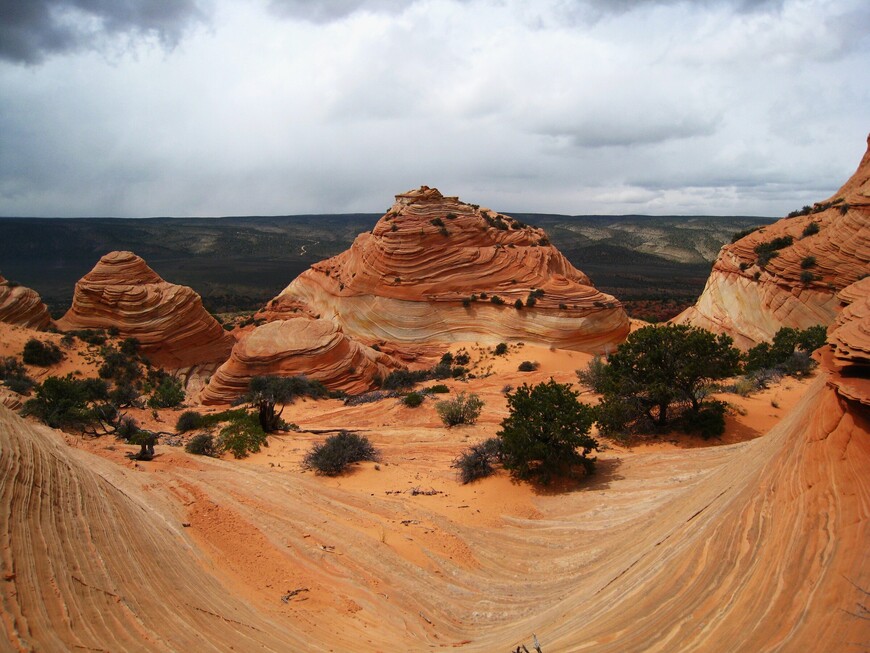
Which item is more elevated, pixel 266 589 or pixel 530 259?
pixel 530 259

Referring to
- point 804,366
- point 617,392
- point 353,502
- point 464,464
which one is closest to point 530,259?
point 804,366

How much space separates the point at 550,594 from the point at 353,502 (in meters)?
3.98

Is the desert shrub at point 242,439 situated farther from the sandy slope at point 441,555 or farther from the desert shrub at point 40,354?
the desert shrub at point 40,354

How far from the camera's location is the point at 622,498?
9289mm

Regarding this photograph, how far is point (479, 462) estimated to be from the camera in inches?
449

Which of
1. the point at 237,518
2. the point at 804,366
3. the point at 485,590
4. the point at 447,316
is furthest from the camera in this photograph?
the point at 447,316

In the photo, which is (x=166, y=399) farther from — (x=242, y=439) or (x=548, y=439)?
(x=548, y=439)

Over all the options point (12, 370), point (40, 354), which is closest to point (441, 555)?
point (12, 370)

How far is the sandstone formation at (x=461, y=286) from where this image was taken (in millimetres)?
29141

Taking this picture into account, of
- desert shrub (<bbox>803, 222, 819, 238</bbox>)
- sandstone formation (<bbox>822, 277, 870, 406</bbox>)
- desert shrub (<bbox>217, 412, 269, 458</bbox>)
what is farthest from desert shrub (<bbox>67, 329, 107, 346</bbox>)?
desert shrub (<bbox>803, 222, 819, 238</bbox>)

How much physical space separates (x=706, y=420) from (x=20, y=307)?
35.3 m

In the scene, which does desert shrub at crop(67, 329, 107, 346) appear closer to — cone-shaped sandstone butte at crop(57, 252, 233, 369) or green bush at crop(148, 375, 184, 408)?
cone-shaped sandstone butte at crop(57, 252, 233, 369)

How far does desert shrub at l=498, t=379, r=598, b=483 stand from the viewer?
10812mm

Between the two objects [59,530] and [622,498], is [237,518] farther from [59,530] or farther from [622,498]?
[622,498]
